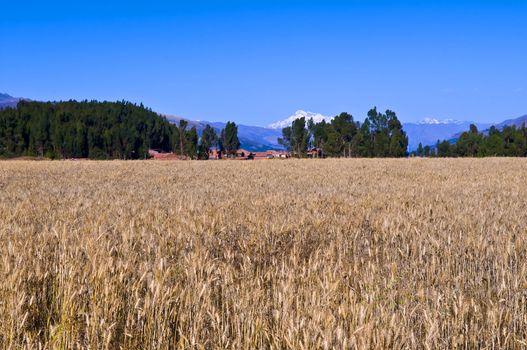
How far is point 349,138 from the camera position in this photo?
115188 millimetres

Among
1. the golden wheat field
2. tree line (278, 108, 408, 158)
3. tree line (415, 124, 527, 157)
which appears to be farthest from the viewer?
tree line (278, 108, 408, 158)

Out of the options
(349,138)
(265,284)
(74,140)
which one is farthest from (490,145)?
(265,284)

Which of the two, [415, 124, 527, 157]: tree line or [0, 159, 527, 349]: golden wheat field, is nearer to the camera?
[0, 159, 527, 349]: golden wheat field

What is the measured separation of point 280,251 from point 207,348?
2734 mm

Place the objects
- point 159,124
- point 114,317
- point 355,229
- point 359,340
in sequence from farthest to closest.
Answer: point 159,124
point 355,229
point 114,317
point 359,340

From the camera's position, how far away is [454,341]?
8.27 ft

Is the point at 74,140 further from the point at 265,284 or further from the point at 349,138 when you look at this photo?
the point at 265,284

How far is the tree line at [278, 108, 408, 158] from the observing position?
341 ft

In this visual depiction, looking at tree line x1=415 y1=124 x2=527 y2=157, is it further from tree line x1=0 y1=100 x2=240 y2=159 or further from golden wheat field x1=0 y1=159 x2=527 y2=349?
golden wheat field x1=0 y1=159 x2=527 y2=349

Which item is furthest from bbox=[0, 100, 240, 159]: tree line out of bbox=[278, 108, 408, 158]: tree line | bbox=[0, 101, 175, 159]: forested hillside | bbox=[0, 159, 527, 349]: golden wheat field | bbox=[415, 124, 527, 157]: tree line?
bbox=[0, 159, 527, 349]: golden wheat field

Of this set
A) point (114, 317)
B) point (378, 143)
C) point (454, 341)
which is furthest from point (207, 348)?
point (378, 143)

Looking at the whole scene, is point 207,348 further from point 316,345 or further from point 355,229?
point 355,229

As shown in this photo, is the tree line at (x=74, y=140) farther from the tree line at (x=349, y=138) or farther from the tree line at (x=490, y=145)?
the tree line at (x=490, y=145)

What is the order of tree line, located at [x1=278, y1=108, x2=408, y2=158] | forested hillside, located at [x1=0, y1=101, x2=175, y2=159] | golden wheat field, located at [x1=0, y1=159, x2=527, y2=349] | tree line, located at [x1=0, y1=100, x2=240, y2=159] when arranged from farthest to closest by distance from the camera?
forested hillside, located at [x1=0, y1=101, x2=175, y2=159]
tree line, located at [x1=0, y1=100, x2=240, y2=159]
tree line, located at [x1=278, y1=108, x2=408, y2=158]
golden wheat field, located at [x1=0, y1=159, x2=527, y2=349]
